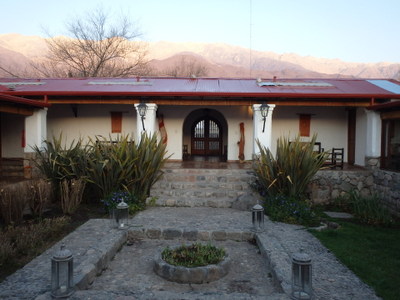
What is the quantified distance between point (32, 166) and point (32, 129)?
1.15 m

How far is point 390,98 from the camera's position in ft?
32.7

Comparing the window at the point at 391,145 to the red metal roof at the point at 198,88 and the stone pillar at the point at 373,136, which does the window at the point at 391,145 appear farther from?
the red metal roof at the point at 198,88

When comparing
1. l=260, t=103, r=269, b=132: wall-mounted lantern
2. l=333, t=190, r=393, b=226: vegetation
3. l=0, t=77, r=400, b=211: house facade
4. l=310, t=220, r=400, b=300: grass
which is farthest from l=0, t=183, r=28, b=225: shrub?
l=260, t=103, r=269, b=132: wall-mounted lantern

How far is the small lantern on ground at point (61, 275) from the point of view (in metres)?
3.34

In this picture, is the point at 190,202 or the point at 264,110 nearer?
the point at 190,202

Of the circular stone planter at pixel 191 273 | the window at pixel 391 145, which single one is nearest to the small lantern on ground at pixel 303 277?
the circular stone planter at pixel 191 273

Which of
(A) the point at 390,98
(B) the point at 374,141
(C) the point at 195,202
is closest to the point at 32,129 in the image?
(C) the point at 195,202

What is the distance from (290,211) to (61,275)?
189 inches

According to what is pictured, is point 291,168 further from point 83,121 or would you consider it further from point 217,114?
point 83,121

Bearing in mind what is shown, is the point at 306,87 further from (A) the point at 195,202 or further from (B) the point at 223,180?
(A) the point at 195,202

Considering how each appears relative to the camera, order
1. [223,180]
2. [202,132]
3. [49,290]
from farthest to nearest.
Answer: [202,132]
[223,180]
[49,290]

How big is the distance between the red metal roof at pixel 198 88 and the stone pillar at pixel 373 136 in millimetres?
623

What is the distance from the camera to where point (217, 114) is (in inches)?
556

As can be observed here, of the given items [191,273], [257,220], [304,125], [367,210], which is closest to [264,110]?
[304,125]
